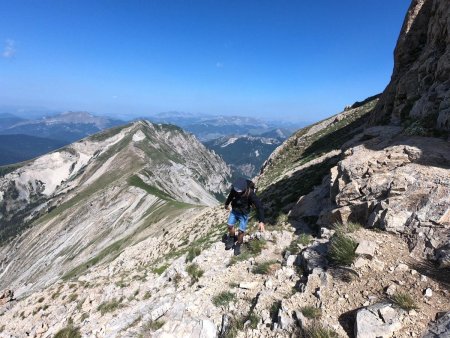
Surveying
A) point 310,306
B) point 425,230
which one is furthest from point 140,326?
point 425,230

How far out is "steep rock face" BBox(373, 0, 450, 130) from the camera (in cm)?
1436

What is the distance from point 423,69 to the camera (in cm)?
1870

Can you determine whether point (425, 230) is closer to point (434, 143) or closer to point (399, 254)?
point (399, 254)

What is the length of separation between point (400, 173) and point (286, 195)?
10.7 metres

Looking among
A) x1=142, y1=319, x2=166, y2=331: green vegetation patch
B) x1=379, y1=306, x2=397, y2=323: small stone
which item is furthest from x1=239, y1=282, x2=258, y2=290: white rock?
x1=379, y1=306, x2=397, y2=323: small stone

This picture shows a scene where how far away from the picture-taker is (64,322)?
16.1 m

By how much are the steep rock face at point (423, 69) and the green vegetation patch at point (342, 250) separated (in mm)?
7347

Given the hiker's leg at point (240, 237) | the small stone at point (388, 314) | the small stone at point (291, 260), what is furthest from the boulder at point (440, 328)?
the hiker's leg at point (240, 237)

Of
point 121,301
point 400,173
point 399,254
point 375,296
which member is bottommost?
point 121,301

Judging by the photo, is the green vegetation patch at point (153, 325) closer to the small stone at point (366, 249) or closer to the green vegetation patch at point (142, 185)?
the small stone at point (366, 249)

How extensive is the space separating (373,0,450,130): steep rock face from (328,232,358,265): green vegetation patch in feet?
24.1

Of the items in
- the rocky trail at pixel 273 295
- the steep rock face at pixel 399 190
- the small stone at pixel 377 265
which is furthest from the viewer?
the steep rock face at pixel 399 190

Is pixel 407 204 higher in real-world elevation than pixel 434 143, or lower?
lower

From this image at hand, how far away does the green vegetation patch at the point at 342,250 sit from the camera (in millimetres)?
8656
